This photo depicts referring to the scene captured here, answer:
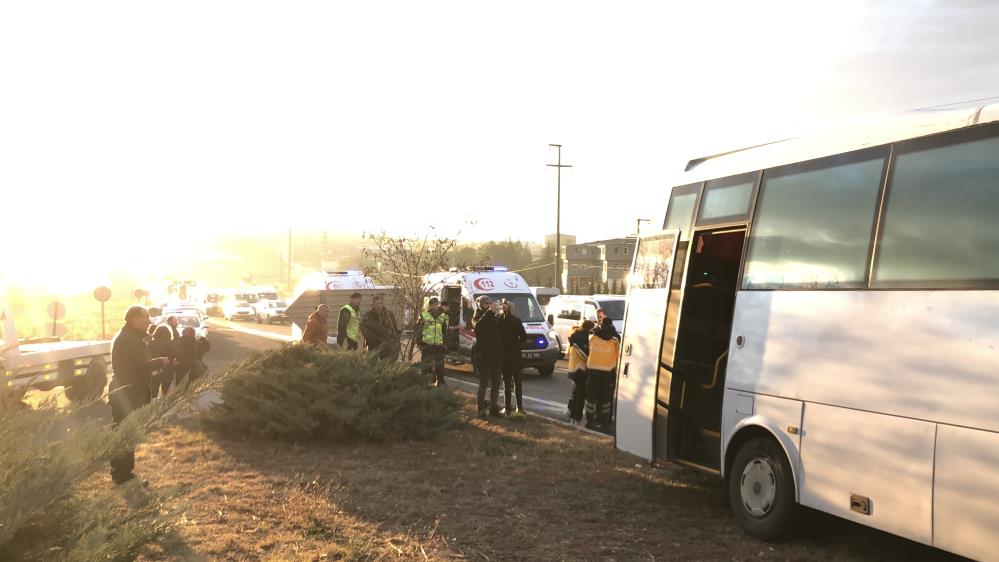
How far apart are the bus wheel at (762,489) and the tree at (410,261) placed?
885cm

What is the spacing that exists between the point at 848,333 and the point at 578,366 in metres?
7.02

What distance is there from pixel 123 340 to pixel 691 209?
18.5 ft

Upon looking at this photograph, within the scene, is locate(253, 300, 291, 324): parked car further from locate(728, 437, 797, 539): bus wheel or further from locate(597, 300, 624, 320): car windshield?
locate(728, 437, 797, 539): bus wheel

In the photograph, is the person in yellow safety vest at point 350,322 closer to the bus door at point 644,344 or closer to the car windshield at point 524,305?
the car windshield at point 524,305

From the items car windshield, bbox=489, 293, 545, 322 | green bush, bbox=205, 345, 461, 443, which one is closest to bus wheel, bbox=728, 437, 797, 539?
green bush, bbox=205, 345, 461, 443

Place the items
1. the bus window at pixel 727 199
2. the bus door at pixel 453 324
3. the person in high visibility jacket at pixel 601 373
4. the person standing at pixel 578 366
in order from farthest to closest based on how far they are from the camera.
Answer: the bus door at pixel 453 324, the person standing at pixel 578 366, the person in high visibility jacket at pixel 601 373, the bus window at pixel 727 199

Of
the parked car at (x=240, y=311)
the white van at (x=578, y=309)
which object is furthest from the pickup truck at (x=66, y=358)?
the parked car at (x=240, y=311)

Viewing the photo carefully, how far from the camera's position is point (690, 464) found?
25.0 ft

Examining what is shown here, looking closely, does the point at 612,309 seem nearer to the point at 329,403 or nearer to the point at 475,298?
the point at 475,298

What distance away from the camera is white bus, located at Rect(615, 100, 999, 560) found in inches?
191

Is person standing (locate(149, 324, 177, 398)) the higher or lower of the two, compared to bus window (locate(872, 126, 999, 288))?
lower

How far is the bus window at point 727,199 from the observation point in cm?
704

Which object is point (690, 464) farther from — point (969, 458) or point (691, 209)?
point (969, 458)

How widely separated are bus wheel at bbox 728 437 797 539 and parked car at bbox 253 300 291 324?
5046cm
